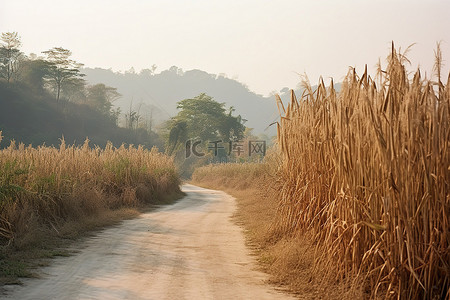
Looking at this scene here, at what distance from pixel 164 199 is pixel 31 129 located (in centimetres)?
4179

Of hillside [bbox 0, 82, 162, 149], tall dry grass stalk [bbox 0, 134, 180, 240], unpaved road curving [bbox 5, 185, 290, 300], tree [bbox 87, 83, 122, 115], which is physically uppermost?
tree [bbox 87, 83, 122, 115]

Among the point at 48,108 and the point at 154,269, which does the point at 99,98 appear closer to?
the point at 48,108

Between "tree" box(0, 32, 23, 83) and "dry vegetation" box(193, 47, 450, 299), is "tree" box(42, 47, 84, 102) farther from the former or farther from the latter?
"dry vegetation" box(193, 47, 450, 299)

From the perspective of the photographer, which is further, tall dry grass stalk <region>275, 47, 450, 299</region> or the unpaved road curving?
the unpaved road curving

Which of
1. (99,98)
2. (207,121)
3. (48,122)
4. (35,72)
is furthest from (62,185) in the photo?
(99,98)

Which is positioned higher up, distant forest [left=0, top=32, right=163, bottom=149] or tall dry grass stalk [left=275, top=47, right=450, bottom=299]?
distant forest [left=0, top=32, right=163, bottom=149]

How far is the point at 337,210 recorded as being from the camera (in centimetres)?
564

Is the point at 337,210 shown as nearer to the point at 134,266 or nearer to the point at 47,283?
the point at 134,266

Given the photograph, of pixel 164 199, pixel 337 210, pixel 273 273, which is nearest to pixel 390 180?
pixel 337 210

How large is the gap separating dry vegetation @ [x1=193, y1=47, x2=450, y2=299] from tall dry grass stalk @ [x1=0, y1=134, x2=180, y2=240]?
4439mm

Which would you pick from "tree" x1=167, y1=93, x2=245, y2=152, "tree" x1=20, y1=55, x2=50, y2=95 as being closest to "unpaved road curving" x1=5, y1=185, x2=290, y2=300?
"tree" x1=167, y1=93, x2=245, y2=152

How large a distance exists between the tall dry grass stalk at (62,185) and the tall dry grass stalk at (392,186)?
4.90m

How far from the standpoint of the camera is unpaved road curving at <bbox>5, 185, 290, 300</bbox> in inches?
213

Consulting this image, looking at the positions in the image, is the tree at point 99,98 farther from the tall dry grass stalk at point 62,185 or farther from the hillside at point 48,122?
the tall dry grass stalk at point 62,185
